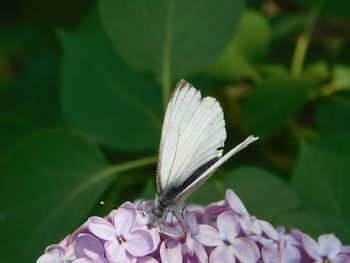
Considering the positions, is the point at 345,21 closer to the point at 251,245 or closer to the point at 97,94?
the point at 97,94

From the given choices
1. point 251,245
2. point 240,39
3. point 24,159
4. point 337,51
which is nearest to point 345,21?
point 337,51

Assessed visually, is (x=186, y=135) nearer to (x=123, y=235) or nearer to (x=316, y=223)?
(x=123, y=235)

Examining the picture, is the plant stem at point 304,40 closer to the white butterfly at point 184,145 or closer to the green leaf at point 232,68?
the green leaf at point 232,68

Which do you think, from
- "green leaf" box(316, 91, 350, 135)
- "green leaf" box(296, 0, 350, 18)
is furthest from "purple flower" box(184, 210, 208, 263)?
"green leaf" box(296, 0, 350, 18)

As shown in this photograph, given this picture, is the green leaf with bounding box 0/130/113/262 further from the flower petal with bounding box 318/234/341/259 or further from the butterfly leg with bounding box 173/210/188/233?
the flower petal with bounding box 318/234/341/259

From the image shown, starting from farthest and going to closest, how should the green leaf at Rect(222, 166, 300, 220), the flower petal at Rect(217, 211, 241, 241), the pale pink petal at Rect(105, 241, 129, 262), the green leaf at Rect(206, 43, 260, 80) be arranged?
the green leaf at Rect(206, 43, 260, 80)
the green leaf at Rect(222, 166, 300, 220)
the flower petal at Rect(217, 211, 241, 241)
the pale pink petal at Rect(105, 241, 129, 262)

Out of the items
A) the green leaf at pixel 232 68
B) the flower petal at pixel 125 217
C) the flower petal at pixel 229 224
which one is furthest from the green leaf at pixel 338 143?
the flower petal at pixel 125 217
